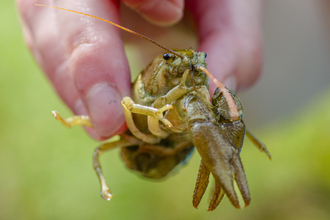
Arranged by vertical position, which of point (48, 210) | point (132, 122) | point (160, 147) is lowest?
point (48, 210)

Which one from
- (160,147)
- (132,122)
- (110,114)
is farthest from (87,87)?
(160,147)

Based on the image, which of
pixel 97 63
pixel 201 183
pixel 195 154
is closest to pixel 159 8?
pixel 97 63

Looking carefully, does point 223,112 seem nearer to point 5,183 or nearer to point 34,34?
point 34,34

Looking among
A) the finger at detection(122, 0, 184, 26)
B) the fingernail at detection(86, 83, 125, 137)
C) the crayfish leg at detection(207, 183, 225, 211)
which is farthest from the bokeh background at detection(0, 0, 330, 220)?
the finger at detection(122, 0, 184, 26)

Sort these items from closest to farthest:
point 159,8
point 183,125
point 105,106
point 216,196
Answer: point 216,196 < point 183,125 < point 105,106 < point 159,8

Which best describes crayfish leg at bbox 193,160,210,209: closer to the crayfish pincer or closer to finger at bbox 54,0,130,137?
the crayfish pincer

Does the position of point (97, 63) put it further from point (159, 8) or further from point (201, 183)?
point (201, 183)

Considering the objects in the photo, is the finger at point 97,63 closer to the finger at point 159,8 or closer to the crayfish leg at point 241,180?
the finger at point 159,8
